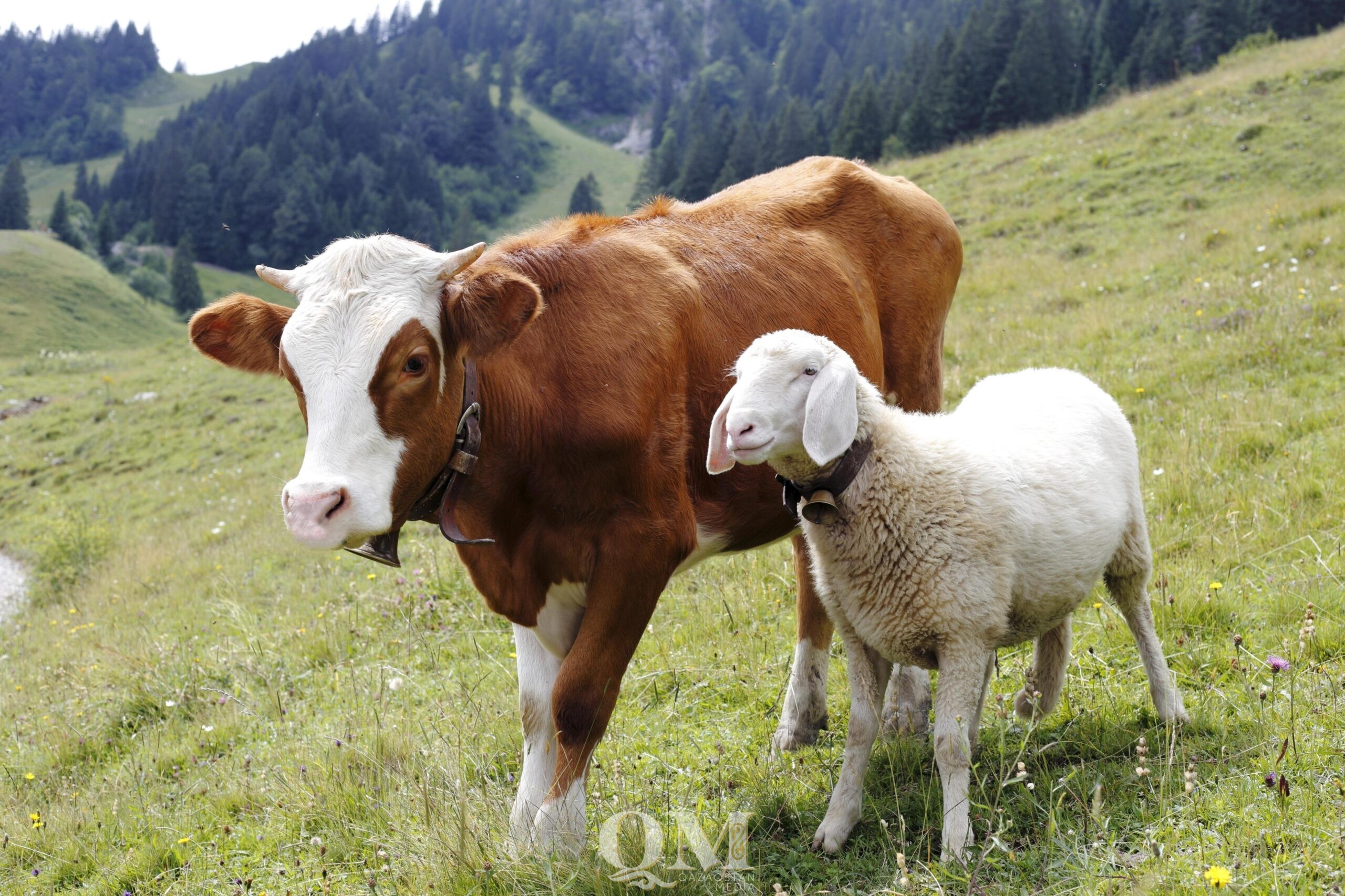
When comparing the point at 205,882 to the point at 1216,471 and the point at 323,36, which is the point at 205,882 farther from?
the point at 323,36

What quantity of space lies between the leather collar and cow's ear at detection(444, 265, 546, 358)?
0.55 feet

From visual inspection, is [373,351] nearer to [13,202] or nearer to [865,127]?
[865,127]

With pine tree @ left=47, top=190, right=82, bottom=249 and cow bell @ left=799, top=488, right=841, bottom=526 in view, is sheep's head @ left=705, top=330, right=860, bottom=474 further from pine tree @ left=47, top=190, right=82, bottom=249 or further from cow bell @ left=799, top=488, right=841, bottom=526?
pine tree @ left=47, top=190, right=82, bottom=249

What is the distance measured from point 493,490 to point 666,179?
86.1 meters

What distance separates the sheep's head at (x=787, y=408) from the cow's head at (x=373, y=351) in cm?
83

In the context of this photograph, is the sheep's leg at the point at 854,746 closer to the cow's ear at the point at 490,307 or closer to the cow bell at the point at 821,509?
the cow bell at the point at 821,509

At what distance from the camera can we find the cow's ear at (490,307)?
3340 mm

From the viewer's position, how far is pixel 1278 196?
14508 millimetres

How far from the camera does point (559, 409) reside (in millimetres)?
3590

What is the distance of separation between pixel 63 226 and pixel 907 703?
104 metres

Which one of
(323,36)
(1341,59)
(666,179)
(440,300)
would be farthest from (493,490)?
(323,36)

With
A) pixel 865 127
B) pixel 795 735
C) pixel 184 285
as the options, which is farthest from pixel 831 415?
pixel 184 285

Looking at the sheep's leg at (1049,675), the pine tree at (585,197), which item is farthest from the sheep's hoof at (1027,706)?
the pine tree at (585,197)

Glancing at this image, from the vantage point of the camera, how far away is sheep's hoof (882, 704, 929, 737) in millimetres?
4250
